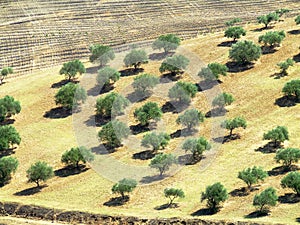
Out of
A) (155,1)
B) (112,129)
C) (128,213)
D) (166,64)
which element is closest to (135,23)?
(155,1)

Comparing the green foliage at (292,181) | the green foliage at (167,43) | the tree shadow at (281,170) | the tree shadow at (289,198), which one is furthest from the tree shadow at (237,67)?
the tree shadow at (289,198)

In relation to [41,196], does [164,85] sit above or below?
above

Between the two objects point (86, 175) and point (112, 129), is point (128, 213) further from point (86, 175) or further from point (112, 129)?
point (112, 129)

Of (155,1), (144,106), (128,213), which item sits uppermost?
(155,1)

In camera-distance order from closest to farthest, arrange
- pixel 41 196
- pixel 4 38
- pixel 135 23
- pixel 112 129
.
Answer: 1. pixel 41 196
2. pixel 112 129
3. pixel 4 38
4. pixel 135 23

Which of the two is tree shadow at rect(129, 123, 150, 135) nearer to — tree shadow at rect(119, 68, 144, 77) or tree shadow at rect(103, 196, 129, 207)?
tree shadow at rect(103, 196, 129, 207)

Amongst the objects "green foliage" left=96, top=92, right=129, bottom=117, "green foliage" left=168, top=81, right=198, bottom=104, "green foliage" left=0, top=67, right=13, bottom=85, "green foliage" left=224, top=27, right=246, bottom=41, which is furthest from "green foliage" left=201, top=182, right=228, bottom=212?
"green foliage" left=0, top=67, right=13, bottom=85
